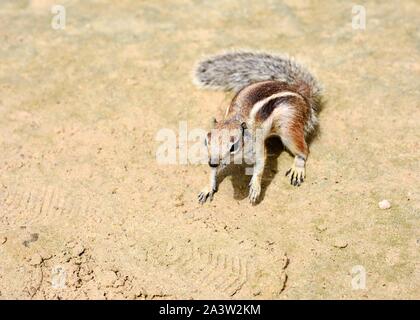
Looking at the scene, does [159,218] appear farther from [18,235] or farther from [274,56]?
[274,56]

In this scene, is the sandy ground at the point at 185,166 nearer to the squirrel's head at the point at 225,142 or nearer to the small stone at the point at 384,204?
the small stone at the point at 384,204

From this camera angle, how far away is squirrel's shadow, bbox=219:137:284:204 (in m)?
4.95

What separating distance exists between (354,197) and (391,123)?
1.19 metres

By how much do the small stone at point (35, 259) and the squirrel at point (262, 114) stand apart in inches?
57.4

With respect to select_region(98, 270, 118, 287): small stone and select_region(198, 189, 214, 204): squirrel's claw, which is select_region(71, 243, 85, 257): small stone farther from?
select_region(198, 189, 214, 204): squirrel's claw

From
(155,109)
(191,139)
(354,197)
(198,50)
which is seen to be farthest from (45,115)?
(354,197)

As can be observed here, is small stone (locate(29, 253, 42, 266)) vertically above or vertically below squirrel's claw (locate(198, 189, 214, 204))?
below

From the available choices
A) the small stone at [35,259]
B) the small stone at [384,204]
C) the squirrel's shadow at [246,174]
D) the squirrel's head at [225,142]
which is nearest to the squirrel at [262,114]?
the squirrel's head at [225,142]

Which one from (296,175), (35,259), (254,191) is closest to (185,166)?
(254,191)

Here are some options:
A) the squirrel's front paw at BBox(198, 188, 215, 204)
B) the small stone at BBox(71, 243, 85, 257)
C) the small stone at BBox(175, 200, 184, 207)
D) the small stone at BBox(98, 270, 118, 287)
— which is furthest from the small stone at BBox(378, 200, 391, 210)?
the small stone at BBox(71, 243, 85, 257)

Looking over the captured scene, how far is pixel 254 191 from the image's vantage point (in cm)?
475

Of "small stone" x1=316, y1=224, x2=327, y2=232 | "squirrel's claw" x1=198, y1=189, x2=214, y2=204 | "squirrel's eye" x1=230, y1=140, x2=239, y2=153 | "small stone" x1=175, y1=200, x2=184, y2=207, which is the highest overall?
"squirrel's eye" x1=230, y1=140, x2=239, y2=153

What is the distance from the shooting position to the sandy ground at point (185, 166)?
4191 millimetres

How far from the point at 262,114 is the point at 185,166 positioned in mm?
928
